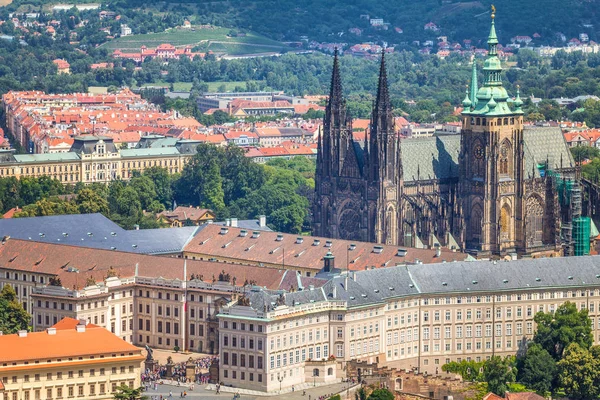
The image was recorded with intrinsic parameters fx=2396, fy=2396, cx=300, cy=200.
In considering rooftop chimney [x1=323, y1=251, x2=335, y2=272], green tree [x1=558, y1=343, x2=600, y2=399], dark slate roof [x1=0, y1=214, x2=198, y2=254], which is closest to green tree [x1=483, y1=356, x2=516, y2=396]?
green tree [x1=558, y1=343, x2=600, y2=399]

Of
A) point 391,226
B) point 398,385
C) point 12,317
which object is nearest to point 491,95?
point 391,226

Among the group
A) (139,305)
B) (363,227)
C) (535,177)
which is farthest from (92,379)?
(535,177)

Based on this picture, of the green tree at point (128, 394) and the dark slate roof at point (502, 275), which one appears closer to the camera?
the green tree at point (128, 394)

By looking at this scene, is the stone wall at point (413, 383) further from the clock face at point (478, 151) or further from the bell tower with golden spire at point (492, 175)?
the clock face at point (478, 151)

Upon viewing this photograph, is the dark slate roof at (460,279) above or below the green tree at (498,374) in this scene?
above

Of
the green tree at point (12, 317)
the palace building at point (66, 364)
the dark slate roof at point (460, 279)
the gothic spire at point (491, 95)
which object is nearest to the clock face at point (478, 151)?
the gothic spire at point (491, 95)

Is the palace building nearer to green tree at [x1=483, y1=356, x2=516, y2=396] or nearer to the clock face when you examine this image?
green tree at [x1=483, y1=356, x2=516, y2=396]

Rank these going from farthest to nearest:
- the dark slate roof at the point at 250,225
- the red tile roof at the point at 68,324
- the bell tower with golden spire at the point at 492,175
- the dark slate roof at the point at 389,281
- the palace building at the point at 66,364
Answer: the bell tower with golden spire at the point at 492,175 → the dark slate roof at the point at 250,225 → the dark slate roof at the point at 389,281 → the red tile roof at the point at 68,324 → the palace building at the point at 66,364
